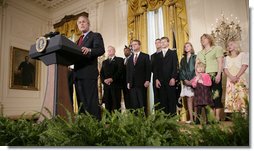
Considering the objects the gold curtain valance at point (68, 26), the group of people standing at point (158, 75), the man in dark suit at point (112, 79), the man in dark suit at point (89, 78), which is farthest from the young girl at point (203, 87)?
the gold curtain valance at point (68, 26)

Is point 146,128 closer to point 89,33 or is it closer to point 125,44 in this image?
point 89,33

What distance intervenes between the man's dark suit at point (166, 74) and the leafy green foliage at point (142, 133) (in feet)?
2.06

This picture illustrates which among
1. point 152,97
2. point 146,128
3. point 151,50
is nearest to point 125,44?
point 151,50

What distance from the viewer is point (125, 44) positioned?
1921 millimetres

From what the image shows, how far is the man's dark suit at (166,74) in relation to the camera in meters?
1.26

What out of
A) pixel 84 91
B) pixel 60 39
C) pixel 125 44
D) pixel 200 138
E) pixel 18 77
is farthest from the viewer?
pixel 125 44

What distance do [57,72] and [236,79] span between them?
2.28 feet

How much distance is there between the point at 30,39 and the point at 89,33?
42cm

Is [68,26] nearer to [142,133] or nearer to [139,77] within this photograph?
[139,77]

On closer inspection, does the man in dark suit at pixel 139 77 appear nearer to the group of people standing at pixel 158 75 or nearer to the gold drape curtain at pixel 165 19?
the group of people standing at pixel 158 75

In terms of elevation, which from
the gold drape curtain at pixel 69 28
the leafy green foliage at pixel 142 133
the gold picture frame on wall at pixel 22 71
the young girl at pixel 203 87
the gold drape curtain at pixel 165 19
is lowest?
the leafy green foliage at pixel 142 133

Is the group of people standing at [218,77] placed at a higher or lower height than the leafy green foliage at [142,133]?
higher

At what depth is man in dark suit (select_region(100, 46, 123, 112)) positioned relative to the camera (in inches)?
68.4

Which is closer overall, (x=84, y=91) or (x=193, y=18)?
(x=84, y=91)
